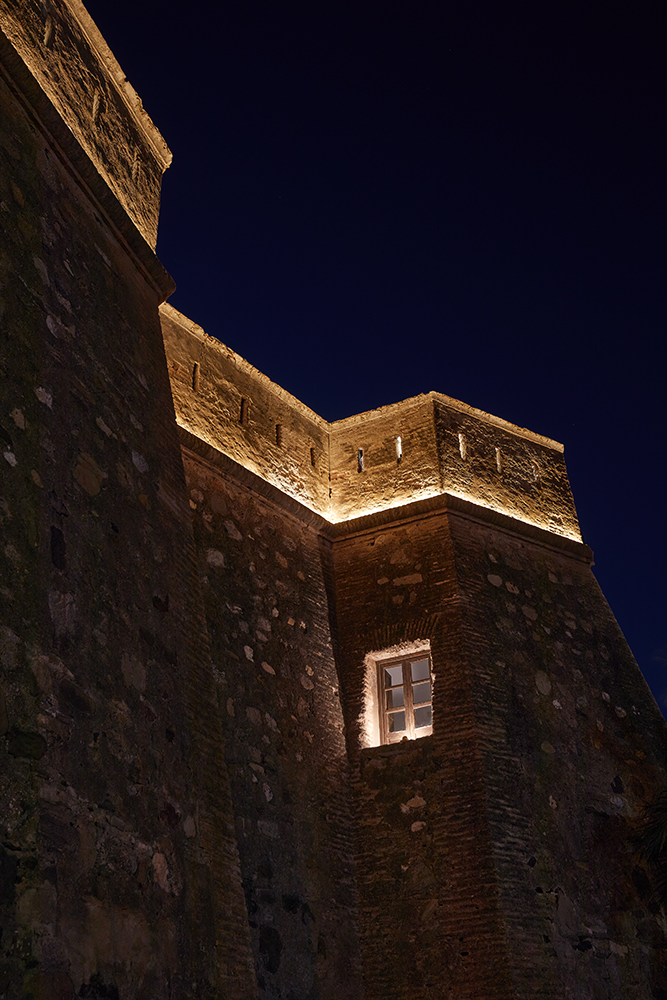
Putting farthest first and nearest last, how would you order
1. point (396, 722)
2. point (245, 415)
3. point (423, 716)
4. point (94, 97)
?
point (245, 415) → point (396, 722) → point (423, 716) → point (94, 97)

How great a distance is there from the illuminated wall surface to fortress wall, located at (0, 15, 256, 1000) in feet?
0.06

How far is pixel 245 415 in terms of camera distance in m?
9.66

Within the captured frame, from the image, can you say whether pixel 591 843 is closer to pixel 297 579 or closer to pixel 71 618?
pixel 297 579

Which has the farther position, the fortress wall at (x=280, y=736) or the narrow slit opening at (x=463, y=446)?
the narrow slit opening at (x=463, y=446)

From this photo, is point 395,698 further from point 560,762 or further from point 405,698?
point 560,762

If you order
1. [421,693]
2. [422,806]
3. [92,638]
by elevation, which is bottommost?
[422,806]

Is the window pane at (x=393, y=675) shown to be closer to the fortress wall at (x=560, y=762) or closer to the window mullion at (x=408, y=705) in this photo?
the window mullion at (x=408, y=705)

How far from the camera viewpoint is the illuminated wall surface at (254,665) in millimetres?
4328

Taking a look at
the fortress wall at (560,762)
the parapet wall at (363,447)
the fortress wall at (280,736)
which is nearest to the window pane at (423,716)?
the fortress wall at (560,762)

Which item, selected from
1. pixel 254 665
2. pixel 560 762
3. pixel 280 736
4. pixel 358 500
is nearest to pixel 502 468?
pixel 358 500

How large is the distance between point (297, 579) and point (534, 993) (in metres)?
3.96

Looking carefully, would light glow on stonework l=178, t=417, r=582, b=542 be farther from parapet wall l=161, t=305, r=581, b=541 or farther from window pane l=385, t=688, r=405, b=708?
window pane l=385, t=688, r=405, b=708

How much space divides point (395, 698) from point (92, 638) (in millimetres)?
4758

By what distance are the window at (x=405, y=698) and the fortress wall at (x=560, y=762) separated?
0.59 metres
